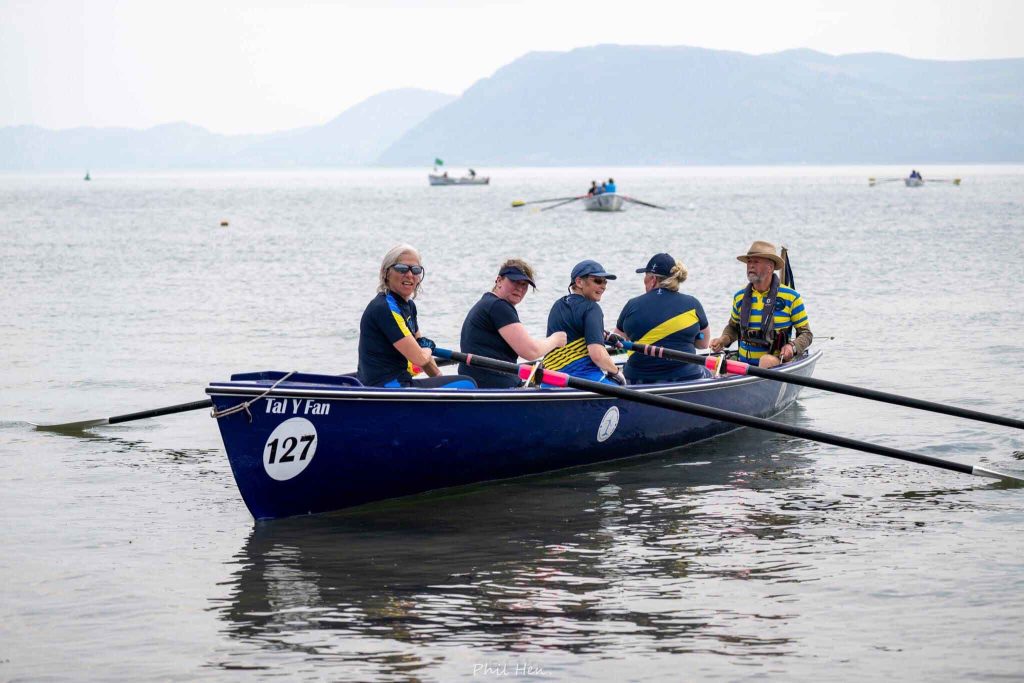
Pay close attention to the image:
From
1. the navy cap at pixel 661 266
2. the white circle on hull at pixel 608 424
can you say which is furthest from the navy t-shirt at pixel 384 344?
the navy cap at pixel 661 266

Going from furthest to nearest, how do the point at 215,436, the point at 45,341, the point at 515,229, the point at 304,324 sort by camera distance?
the point at 515,229 → the point at 304,324 → the point at 45,341 → the point at 215,436

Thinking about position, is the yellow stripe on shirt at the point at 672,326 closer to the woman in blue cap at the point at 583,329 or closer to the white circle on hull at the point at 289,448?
the woman in blue cap at the point at 583,329

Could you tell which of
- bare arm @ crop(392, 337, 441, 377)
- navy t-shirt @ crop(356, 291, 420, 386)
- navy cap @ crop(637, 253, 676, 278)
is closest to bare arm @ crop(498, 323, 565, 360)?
navy t-shirt @ crop(356, 291, 420, 386)

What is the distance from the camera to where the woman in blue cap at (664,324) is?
11.9m

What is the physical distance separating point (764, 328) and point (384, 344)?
15.3ft

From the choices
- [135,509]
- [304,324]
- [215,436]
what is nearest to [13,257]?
[304,324]

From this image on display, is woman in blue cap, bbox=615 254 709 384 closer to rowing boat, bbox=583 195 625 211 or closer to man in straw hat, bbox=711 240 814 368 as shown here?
man in straw hat, bbox=711 240 814 368

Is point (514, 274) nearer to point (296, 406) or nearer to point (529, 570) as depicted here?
point (296, 406)

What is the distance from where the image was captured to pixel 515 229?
61.7 meters

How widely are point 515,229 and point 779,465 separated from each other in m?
50.5

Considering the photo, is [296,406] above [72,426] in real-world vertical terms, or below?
above

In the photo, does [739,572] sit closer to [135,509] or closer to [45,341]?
[135,509]

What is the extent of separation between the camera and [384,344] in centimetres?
989

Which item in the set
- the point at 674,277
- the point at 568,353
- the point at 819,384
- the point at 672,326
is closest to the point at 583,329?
the point at 568,353
